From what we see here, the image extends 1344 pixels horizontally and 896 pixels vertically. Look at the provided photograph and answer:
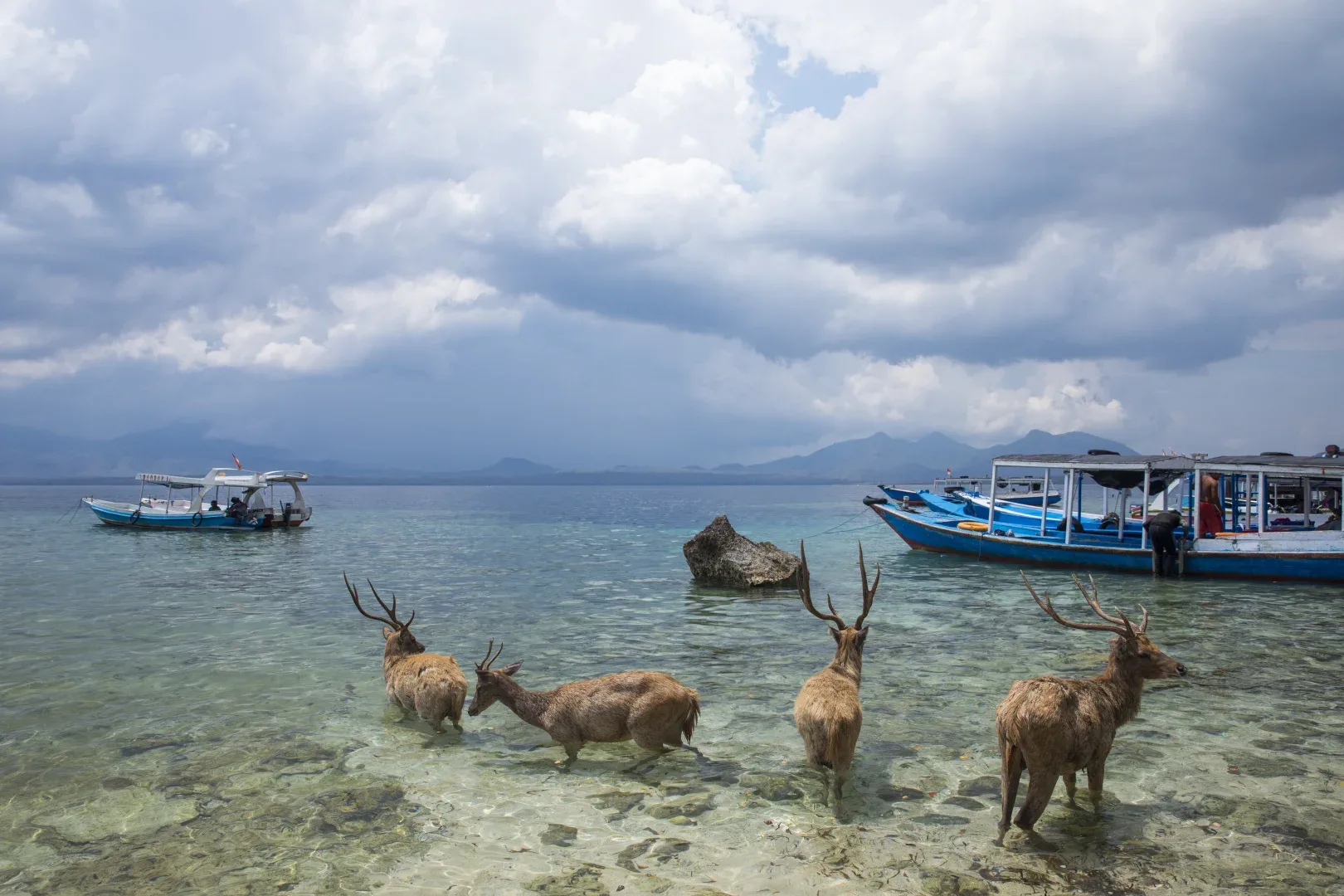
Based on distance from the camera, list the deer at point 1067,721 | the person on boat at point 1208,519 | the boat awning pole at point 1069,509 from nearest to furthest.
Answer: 1. the deer at point 1067,721
2. the person on boat at point 1208,519
3. the boat awning pole at point 1069,509

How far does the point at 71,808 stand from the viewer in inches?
301

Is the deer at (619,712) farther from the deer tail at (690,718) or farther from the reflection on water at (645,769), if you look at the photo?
the reflection on water at (645,769)

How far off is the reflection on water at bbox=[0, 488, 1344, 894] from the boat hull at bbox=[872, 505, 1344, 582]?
5506 mm

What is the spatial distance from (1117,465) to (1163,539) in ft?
11.0

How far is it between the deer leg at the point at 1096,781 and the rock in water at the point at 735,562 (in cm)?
1694

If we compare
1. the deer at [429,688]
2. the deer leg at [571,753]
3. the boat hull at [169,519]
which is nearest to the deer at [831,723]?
the deer leg at [571,753]

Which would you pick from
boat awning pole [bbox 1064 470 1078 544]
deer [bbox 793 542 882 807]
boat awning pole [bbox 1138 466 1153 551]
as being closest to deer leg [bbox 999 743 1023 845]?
deer [bbox 793 542 882 807]

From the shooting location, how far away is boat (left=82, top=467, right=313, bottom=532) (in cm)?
4981

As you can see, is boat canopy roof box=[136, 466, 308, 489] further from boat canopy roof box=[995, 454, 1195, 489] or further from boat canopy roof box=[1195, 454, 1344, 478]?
boat canopy roof box=[1195, 454, 1344, 478]

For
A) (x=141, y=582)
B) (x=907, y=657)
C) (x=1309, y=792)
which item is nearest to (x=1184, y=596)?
(x=907, y=657)

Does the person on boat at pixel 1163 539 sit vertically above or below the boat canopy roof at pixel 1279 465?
below

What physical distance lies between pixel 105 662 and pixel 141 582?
48.9ft

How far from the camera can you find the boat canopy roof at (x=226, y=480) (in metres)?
50.6

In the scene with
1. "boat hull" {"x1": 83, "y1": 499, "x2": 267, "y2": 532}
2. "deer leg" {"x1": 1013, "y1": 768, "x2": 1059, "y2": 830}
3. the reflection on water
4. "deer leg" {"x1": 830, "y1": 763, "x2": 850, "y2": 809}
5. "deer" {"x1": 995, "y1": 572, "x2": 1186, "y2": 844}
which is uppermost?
"deer" {"x1": 995, "y1": 572, "x2": 1186, "y2": 844}
